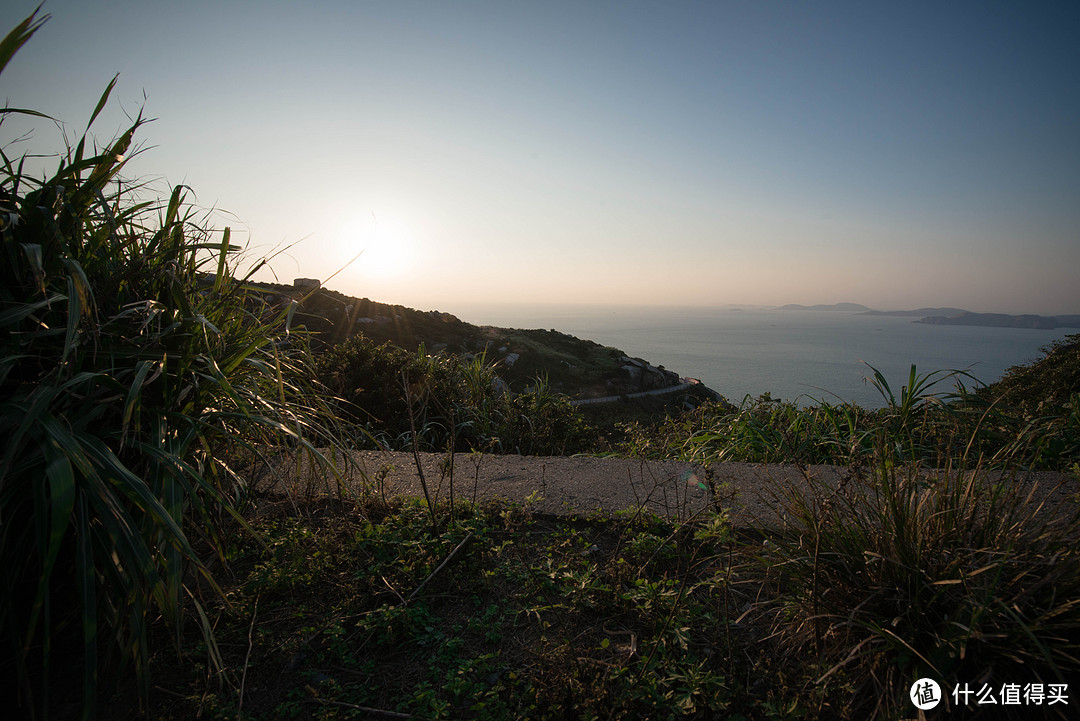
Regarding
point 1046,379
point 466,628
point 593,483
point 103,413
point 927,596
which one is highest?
point 103,413

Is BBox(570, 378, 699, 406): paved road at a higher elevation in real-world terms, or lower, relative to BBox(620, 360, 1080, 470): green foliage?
lower

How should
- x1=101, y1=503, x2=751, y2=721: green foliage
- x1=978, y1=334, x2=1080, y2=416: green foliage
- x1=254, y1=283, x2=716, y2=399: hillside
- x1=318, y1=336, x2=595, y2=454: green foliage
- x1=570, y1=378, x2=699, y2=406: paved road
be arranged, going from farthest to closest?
Answer: 1. x1=570, y1=378, x2=699, y2=406: paved road
2. x1=254, y1=283, x2=716, y2=399: hillside
3. x1=978, y1=334, x2=1080, y2=416: green foliage
4. x1=318, y1=336, x2=595, y2=454: green foliage
5. x1=101, y1=503, x2=751, y2=721: green foliage

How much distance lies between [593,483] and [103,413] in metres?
2.03

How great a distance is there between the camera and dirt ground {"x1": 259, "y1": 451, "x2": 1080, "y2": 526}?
2.21 m

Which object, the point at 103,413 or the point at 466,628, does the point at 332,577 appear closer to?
the point at 466,628

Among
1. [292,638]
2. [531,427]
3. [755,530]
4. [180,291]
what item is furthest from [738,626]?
[531,427]

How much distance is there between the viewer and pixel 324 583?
5.71 feet

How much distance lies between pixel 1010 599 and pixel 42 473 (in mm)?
2305

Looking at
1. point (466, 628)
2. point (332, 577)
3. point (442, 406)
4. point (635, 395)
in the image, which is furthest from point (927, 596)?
point (635, 395)

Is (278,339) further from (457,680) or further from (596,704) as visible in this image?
(596,704)

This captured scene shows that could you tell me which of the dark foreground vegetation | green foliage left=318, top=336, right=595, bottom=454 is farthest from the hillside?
the dark foreground vegetation

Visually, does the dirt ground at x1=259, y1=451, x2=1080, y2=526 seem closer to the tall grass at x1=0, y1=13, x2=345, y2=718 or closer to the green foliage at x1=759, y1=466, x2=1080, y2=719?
the green foliage at x1=759, y1=466, x2=1080, y2=719

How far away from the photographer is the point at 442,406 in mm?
4648

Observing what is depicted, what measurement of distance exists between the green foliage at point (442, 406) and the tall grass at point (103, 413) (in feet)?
9.54
